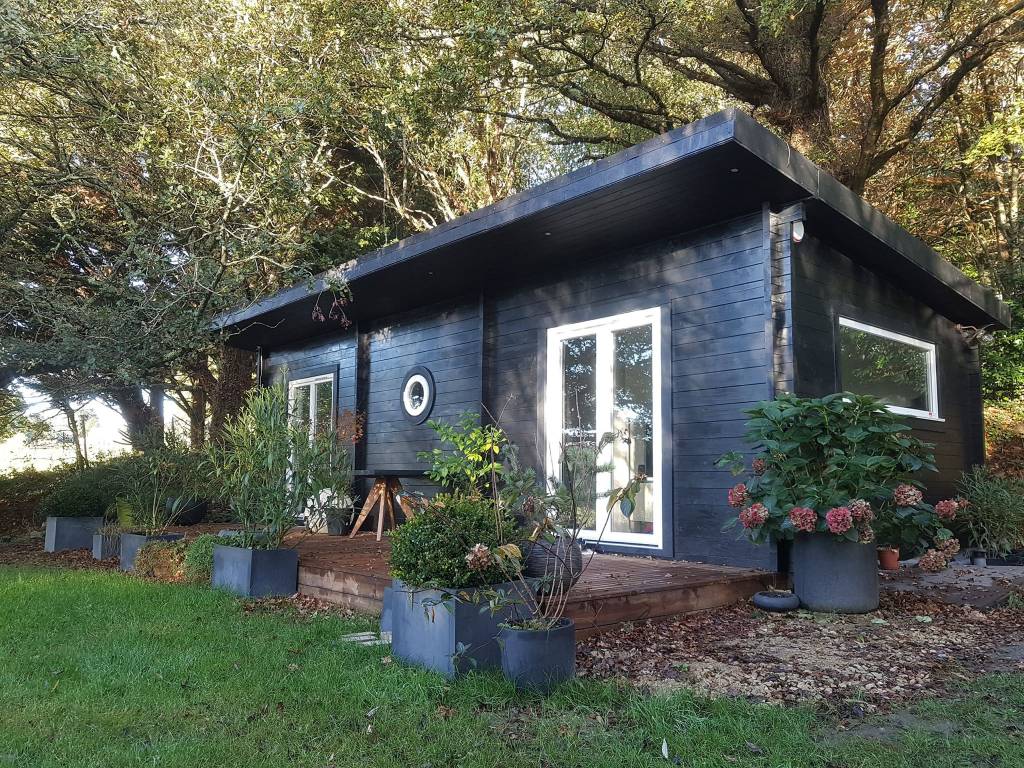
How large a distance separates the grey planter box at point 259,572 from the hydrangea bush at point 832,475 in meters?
2.97

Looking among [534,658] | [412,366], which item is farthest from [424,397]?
[534,658]

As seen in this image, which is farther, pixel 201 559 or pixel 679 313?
pixel 201 559

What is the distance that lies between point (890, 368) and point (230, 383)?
31.5 ft

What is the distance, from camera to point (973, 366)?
23.3 feet

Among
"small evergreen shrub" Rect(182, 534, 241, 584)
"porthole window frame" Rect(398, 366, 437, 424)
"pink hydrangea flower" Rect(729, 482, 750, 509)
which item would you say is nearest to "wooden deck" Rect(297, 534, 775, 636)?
"pink hydrangea flower" Rect(729, 482, 750, 509)

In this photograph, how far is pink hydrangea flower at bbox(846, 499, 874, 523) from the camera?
3652 mm

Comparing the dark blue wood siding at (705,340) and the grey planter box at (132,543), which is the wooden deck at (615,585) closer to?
the dark blue wood siding at (705,340)

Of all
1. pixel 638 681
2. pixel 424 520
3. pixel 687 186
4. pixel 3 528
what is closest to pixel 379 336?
pixel 687 186

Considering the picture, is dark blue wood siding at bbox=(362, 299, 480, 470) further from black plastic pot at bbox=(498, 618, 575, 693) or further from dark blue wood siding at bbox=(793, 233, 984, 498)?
black plastic pot at bbox=(498, 618, 575, 693)

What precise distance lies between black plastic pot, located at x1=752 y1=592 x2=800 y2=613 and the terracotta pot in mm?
1741

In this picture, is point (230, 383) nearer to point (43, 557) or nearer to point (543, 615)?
point (43, 557)

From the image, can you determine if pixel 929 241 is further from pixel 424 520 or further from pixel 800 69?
pixel 424 520

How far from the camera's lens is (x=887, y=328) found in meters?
5.77

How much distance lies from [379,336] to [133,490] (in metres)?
2.92
